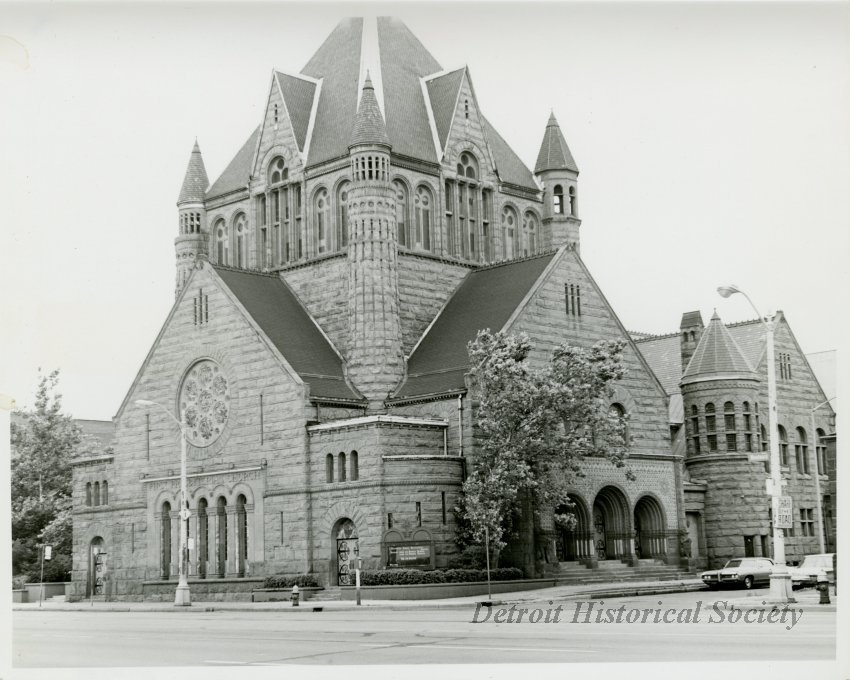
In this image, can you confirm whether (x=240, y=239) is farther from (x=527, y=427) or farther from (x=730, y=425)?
(x=730, y=425)

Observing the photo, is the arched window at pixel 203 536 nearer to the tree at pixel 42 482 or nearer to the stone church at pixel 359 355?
the stone church at pixel 359 355

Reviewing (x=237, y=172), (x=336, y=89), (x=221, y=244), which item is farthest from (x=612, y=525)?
(x=237, y=172)

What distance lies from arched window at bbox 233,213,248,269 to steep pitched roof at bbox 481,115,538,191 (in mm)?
13850

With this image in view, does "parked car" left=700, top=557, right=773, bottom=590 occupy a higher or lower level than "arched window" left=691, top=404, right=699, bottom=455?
lower

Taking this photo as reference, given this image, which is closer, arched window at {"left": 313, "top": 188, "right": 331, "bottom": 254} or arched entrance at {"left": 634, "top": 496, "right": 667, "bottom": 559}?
arched entrance at {"left": 634, "top": 496, "right": 667, "bottom": 559}

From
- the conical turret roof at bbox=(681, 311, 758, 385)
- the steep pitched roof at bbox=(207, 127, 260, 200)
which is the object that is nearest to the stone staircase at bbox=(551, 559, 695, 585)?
the conical turret roof at bbox=(681, 311, 758, 385)

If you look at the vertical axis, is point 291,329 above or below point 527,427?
above

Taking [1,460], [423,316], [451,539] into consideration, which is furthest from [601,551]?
[1,460]

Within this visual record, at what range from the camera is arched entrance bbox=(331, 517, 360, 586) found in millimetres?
53156

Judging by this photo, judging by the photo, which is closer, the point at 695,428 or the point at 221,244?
the point at 695,428

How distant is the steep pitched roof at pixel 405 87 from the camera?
63.1m

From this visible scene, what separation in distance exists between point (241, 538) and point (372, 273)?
43.9 ft

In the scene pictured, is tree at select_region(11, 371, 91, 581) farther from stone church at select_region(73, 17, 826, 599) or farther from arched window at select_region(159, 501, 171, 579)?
arched window at select_region(159, 501, 171, 579)

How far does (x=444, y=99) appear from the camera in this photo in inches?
2569
